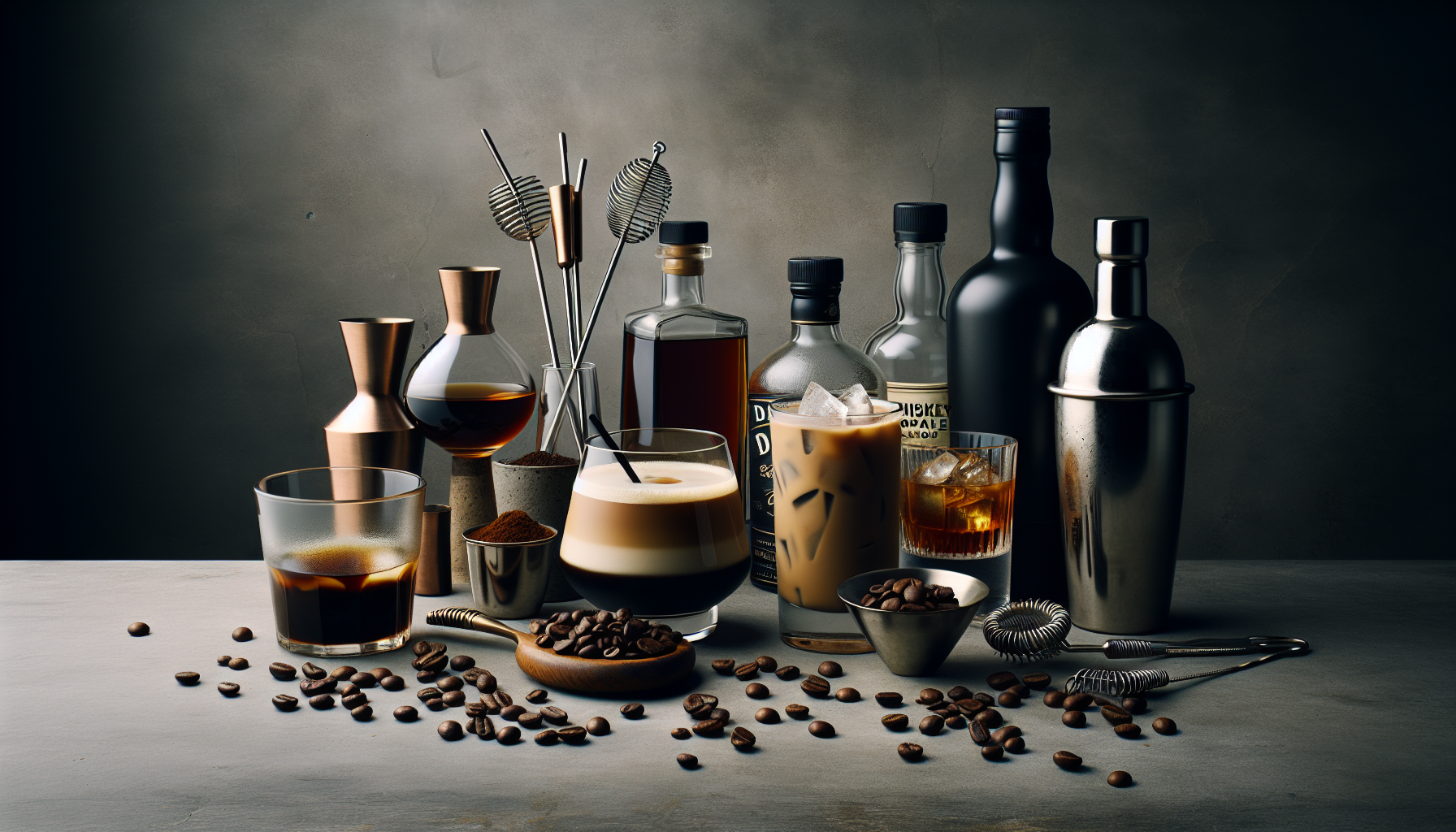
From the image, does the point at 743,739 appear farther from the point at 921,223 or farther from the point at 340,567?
the point at 921,223

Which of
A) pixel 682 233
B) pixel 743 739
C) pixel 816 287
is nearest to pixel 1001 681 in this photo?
pixel 743 739

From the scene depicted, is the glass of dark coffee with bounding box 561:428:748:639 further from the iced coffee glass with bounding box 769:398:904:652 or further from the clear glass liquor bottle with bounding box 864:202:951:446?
the clear glass liquor bottle with bounding box 864:202:951:446

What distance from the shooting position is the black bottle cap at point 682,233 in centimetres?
146

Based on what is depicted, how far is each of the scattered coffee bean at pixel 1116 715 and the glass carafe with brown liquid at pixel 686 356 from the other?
582 millimetres

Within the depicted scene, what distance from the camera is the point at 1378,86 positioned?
2.65m

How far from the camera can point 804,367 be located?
141 centimetres

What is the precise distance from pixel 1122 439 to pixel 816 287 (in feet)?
1.26

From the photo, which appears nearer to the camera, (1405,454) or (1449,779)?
(1449,779)

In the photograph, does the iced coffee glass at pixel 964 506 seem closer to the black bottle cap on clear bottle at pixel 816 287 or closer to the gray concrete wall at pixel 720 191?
the black bottle cap on clear bottle at pixel 816 287

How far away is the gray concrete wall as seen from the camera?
2.63 m

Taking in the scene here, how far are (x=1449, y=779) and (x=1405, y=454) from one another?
2.13 metres

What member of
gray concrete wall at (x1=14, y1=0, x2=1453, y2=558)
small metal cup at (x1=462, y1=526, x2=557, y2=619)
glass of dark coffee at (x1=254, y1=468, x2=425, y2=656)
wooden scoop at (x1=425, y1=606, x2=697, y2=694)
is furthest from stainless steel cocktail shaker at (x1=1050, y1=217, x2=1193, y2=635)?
gray concrete wall at (x1=14, y1=0, x2=1453, y2=558)

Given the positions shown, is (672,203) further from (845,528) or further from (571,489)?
(845,528)

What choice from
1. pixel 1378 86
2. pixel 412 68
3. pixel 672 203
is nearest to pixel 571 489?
pixel 672 203
